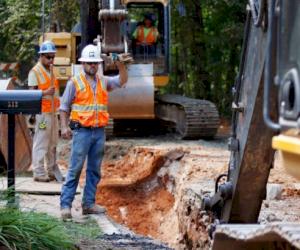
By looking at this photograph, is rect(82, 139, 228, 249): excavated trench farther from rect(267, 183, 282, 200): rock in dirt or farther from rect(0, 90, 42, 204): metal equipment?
rect(0, 90, 42, 204): metal equipment

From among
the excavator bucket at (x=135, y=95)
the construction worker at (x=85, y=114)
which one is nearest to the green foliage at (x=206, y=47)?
the excavator bucket at (x=135, y=95)

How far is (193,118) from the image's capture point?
18.2m

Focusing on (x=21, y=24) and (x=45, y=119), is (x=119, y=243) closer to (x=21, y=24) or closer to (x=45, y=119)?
(x=45, y=119)

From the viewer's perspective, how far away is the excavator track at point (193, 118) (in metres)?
18.2

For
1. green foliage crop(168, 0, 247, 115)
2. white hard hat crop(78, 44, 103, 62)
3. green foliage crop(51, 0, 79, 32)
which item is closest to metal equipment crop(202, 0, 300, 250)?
white hard hat crop(78, 44, 103, 62)

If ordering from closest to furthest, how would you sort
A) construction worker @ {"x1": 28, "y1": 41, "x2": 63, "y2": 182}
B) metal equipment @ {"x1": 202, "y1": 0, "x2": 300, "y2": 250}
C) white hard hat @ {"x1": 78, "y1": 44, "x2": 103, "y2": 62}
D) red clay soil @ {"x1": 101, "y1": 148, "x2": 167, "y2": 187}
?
metal equipment @ {"x1": 202, "y1": 0, "x2": 300, "y2": 250} < white hard hat @ {"x1": 78, "y1": 44, "x2": 103, "y2": 62} < construction worker @ {"x1": 28, "y1": 41, "x2": 63, "y2": 182} < red clay soil @ {"x1": 101, "y1": 148, "x2": 167, "y2": 187}

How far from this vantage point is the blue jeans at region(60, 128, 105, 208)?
9492 millimetres

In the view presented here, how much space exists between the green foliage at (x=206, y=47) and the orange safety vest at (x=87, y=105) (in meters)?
12.6

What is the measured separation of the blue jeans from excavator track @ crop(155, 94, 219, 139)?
8173 millimetres

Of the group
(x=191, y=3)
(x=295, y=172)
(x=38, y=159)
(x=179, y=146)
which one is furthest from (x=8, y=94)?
(x=191, y=3)

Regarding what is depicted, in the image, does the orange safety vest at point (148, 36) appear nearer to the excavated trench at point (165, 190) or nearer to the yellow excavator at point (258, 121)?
the excavated trench at point (165, 190)

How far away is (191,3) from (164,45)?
4.60m

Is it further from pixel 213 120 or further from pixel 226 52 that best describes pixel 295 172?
pixel 226 52

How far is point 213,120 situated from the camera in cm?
1819
